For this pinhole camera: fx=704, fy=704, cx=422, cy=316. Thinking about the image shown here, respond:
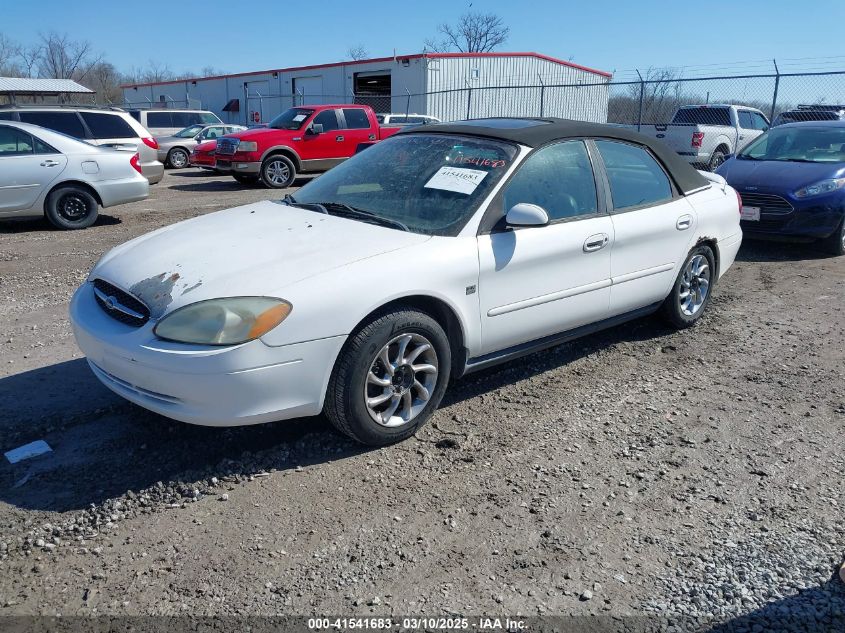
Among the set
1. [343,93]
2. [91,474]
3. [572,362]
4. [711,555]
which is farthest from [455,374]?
[343,93]

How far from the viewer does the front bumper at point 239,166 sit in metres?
15.2

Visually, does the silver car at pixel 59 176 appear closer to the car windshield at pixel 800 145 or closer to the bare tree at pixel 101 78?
the car windshield at pixel 800 145

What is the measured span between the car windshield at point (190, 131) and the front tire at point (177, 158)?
16.8 inches

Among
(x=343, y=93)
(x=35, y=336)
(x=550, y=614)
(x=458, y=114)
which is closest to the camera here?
(x=550, y=614)

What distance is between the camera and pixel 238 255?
3.61 meters

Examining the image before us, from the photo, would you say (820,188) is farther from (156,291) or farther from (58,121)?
(58,121)

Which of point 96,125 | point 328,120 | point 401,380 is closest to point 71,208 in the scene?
point 96,125

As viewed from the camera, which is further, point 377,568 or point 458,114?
point 458,114

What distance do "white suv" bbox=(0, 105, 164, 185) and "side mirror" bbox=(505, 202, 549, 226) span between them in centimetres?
938

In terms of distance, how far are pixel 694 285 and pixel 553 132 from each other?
1.98 m

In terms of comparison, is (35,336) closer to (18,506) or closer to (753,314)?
(18,506)

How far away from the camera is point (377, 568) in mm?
2795

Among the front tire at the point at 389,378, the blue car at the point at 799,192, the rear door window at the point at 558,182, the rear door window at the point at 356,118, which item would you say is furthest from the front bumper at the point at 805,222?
the rear door window at the point at 356,118

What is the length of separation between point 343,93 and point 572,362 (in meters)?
30.9
